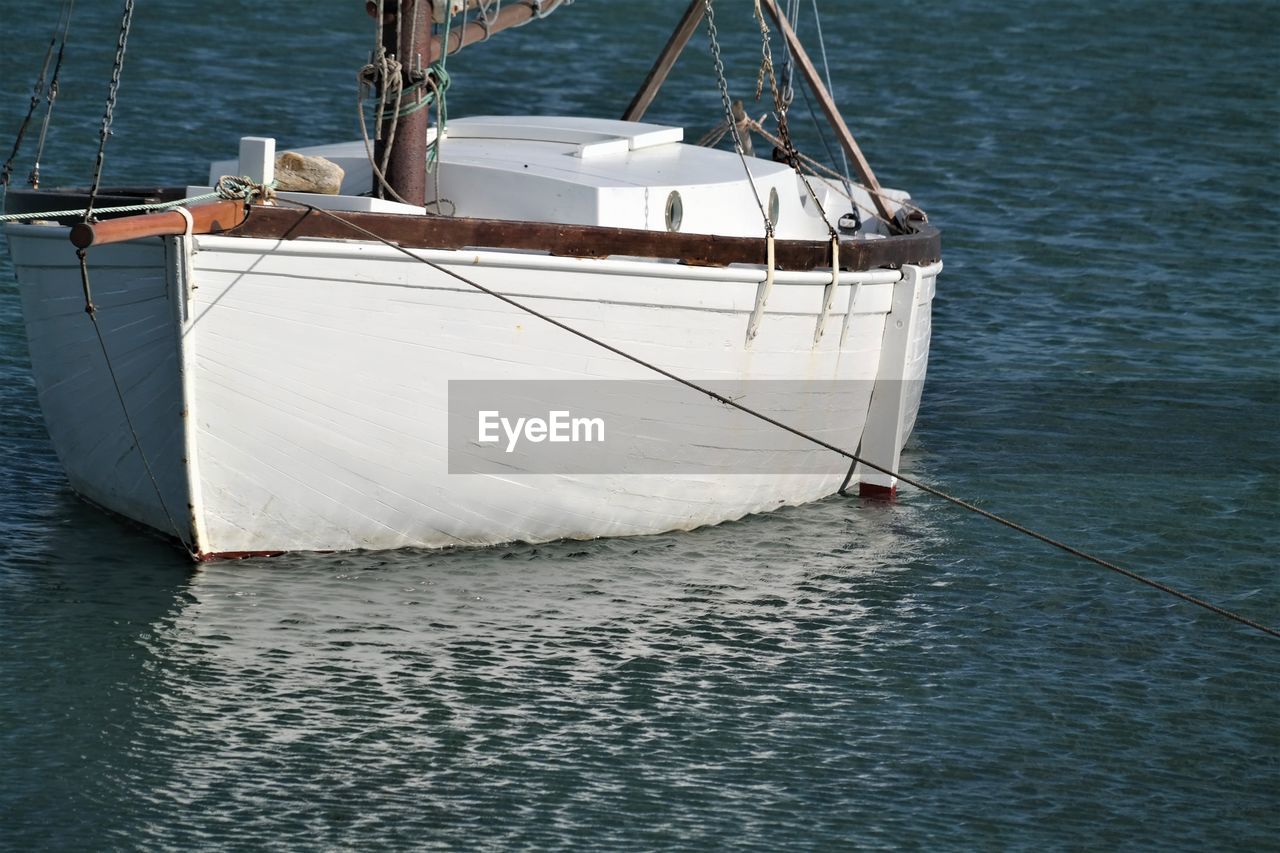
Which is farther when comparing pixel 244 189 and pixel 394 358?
pixel 394 358

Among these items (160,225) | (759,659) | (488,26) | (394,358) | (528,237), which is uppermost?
(488,26)

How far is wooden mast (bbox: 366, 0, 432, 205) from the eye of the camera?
11.3 metres

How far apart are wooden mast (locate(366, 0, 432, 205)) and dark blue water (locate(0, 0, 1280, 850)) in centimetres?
232

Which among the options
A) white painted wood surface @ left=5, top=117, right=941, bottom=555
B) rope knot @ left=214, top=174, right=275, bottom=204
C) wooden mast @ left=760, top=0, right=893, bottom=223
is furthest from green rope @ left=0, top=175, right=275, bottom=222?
wooden mast @ left=760, top=0, right=893, bottom=223

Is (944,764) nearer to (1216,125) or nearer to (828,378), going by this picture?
(828,378)

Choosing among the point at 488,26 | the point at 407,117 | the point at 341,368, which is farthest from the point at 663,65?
the point at 341,368

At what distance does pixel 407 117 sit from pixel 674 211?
6.00 feet

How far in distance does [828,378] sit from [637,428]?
5.82ft

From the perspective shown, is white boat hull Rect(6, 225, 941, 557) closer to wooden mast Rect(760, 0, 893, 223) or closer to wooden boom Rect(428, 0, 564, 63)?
wooden boom Rect(428, 0, 564, 63)

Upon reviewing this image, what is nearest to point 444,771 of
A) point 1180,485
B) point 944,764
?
point 944,764
